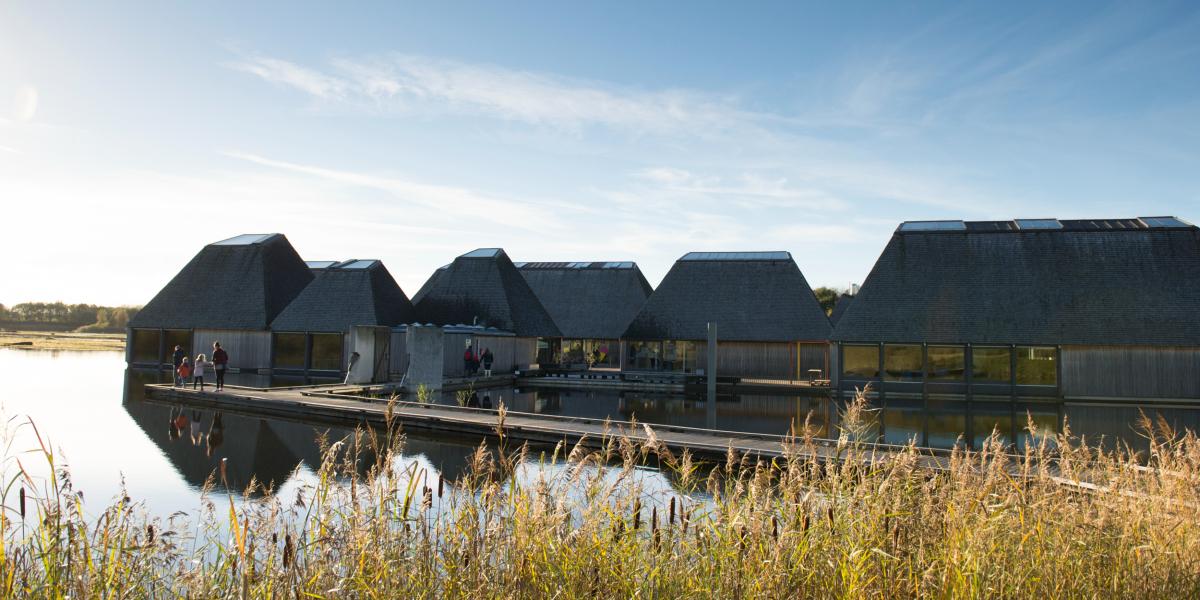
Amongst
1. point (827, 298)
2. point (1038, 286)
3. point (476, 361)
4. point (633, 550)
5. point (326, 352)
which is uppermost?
point (827, 298)

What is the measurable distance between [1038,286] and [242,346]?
3270 cm

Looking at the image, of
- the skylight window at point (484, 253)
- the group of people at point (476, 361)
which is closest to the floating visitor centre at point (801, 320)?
the skylight window at point (484, 253)

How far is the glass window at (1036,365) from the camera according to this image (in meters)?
28.1

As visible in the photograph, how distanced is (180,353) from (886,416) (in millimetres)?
20707

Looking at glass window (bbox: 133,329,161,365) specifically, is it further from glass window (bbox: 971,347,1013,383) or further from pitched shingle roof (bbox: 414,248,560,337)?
glass window (bbox: 971,347,1013,383)

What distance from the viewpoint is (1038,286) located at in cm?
2961

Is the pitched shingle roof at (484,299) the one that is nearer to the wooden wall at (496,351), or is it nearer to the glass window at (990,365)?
the wooden wall at (496,351)

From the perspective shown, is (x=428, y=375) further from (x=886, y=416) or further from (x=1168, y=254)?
(x=1168, y=254)

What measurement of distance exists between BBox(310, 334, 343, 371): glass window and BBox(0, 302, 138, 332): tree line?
6700 centimetres

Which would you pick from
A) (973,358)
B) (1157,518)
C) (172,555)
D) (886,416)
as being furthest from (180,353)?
(973,358)

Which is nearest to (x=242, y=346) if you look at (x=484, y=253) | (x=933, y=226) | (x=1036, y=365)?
(x=484, y=253)

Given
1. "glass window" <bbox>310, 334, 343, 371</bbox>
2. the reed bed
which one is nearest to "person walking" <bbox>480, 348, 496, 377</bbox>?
"glass window" <bbox>310, 334, 343, 371</bbox>

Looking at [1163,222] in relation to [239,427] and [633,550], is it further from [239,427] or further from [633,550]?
[633,550]

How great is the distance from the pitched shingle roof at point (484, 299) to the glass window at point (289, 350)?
5.68m
